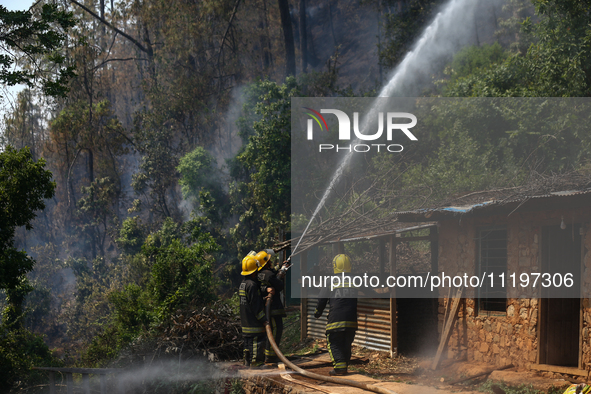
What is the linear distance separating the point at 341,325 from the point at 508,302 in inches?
123

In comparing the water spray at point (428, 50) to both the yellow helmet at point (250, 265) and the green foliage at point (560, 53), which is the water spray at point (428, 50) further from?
the yellow helmet at point (250, 265)

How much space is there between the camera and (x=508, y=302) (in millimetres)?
9211

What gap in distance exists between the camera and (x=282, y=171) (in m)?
23.9

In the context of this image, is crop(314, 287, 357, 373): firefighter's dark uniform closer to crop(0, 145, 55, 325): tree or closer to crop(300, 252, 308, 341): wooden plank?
crop(300, 252, 308, 341): wooden plank

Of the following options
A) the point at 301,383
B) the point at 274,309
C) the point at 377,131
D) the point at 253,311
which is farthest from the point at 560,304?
the point at 377,131

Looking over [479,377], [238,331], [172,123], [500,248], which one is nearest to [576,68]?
[500,248]

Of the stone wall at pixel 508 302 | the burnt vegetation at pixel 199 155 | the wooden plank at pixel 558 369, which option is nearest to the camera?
the wooden plank at pixel 558 369

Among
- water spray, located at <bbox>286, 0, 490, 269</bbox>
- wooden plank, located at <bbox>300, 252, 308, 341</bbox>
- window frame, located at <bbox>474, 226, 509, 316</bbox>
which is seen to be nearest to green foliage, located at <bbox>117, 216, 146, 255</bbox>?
water spray, located at <bbox>286, 0, 490, 269</bbox>

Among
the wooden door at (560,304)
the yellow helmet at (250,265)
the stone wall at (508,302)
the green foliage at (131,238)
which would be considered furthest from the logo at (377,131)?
the yellow helmet at (250,265)

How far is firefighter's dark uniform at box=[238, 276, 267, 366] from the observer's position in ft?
29.5

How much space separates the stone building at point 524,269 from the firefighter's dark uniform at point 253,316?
128 inches

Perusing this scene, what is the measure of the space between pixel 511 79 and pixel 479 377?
15178 millimetres

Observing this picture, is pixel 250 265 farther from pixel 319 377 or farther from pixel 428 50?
pixel 428 50

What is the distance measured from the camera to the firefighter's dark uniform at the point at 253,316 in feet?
29.5
